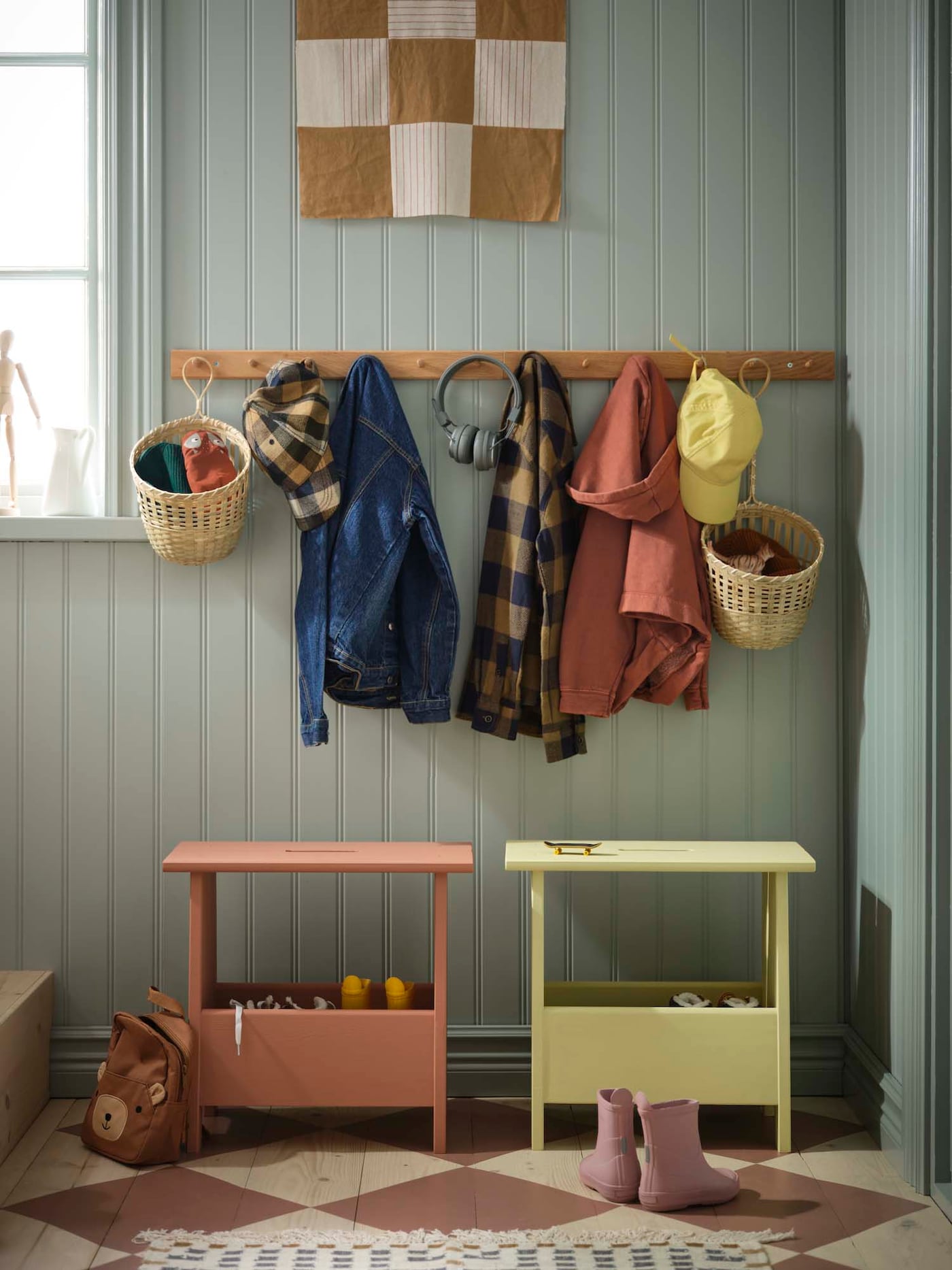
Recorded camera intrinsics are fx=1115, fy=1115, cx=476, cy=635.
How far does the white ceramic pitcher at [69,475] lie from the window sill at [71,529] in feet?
0.15

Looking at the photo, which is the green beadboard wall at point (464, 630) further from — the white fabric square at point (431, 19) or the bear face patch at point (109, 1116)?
the bear face patch at point (109, 1116)

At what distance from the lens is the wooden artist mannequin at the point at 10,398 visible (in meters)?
2.48

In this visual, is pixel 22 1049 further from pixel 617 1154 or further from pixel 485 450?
pixel 485 450

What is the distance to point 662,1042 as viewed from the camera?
2.12 meters

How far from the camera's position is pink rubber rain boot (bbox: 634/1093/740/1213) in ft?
6.22

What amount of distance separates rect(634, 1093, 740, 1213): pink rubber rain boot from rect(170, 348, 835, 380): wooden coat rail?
148 centimetres

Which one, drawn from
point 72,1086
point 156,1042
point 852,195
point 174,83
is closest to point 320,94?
point 174,83

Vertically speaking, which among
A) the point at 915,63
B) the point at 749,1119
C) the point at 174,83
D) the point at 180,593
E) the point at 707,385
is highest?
the point at 174,83

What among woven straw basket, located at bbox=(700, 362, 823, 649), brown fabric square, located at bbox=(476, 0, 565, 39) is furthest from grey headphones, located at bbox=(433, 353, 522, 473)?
brown fabric square, located at bbox=(476, 0, 565, 39)

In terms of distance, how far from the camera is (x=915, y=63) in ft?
6.67

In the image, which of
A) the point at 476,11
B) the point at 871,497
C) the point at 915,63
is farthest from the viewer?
the point at 476,11

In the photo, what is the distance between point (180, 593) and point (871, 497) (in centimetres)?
150

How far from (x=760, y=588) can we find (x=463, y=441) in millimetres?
683

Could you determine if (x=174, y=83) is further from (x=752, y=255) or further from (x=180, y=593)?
(x=752, y=255)
